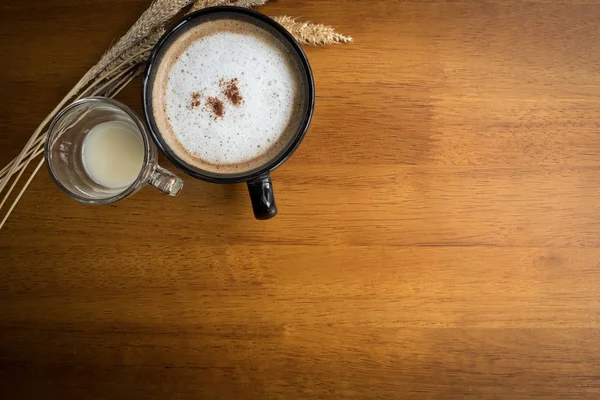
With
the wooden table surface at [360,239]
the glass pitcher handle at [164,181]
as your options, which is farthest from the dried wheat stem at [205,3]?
the glass pitcher handle at [164,181]

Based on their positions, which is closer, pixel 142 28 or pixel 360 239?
pixel 142 28

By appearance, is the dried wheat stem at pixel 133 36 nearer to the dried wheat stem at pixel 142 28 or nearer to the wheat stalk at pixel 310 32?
the dried wheat stem at pixel 142 28

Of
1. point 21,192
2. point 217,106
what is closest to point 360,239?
point 217,106

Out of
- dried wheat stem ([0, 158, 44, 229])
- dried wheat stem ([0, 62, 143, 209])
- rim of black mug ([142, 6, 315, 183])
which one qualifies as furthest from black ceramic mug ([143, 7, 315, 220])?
dried wheat stem ([0, 158, 44, 229])

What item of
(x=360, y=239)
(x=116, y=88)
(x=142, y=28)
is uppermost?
(x=142, y=28)

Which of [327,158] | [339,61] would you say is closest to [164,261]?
[327,158]

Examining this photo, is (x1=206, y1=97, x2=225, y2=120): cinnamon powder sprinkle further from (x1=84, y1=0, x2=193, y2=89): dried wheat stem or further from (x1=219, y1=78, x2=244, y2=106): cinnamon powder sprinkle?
(x1=84, y1=0, x2=193, y2=89): dried wheat stem

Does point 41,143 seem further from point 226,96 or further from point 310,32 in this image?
point 310,32
